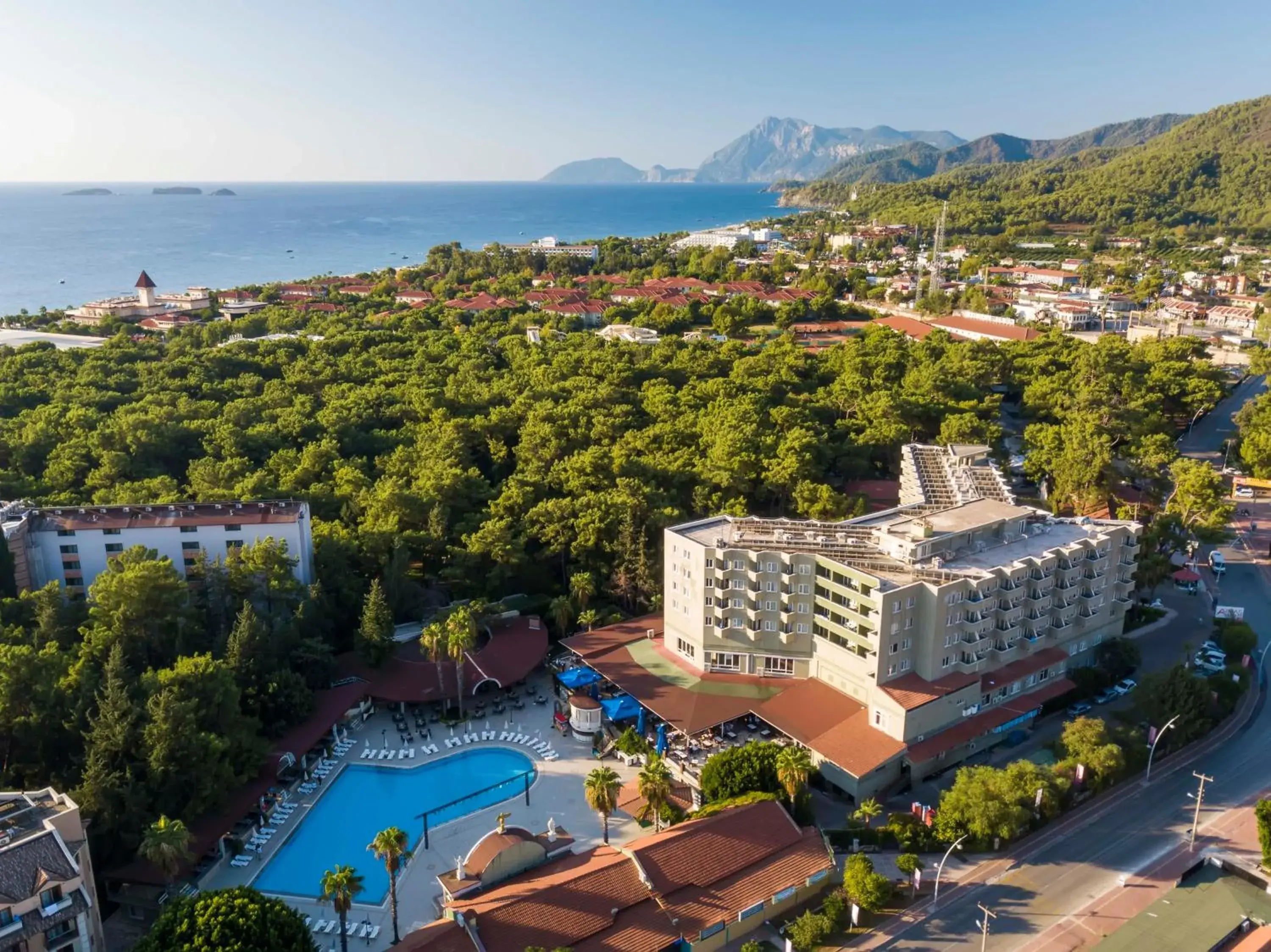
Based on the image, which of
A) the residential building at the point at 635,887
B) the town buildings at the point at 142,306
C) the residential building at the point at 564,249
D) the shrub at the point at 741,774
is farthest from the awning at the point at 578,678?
the residential building at the point at 564,249

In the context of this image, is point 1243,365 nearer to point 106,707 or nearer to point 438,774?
point 438,774

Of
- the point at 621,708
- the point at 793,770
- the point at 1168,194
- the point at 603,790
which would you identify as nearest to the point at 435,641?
the point at 621,708

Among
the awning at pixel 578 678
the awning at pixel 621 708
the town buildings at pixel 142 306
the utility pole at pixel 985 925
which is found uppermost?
the town buildings at pixel 142 306

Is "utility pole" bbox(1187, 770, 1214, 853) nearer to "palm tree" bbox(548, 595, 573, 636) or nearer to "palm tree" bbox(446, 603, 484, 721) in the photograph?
"palm tree" bbox(548, 595, 573, 636)

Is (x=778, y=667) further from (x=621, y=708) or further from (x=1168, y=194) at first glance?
(x=1168, y=194)

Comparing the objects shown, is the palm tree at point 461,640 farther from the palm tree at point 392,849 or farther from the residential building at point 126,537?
the palm tree at point 392,849

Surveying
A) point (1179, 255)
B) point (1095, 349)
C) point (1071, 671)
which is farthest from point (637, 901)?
point (1179, 255)

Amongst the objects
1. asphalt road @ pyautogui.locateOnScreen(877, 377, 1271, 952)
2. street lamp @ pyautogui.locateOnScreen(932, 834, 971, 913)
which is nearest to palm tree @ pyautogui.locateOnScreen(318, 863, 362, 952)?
asphalt road @ pyautogui.locateOnScreen(877, 377, 1271, 952)
